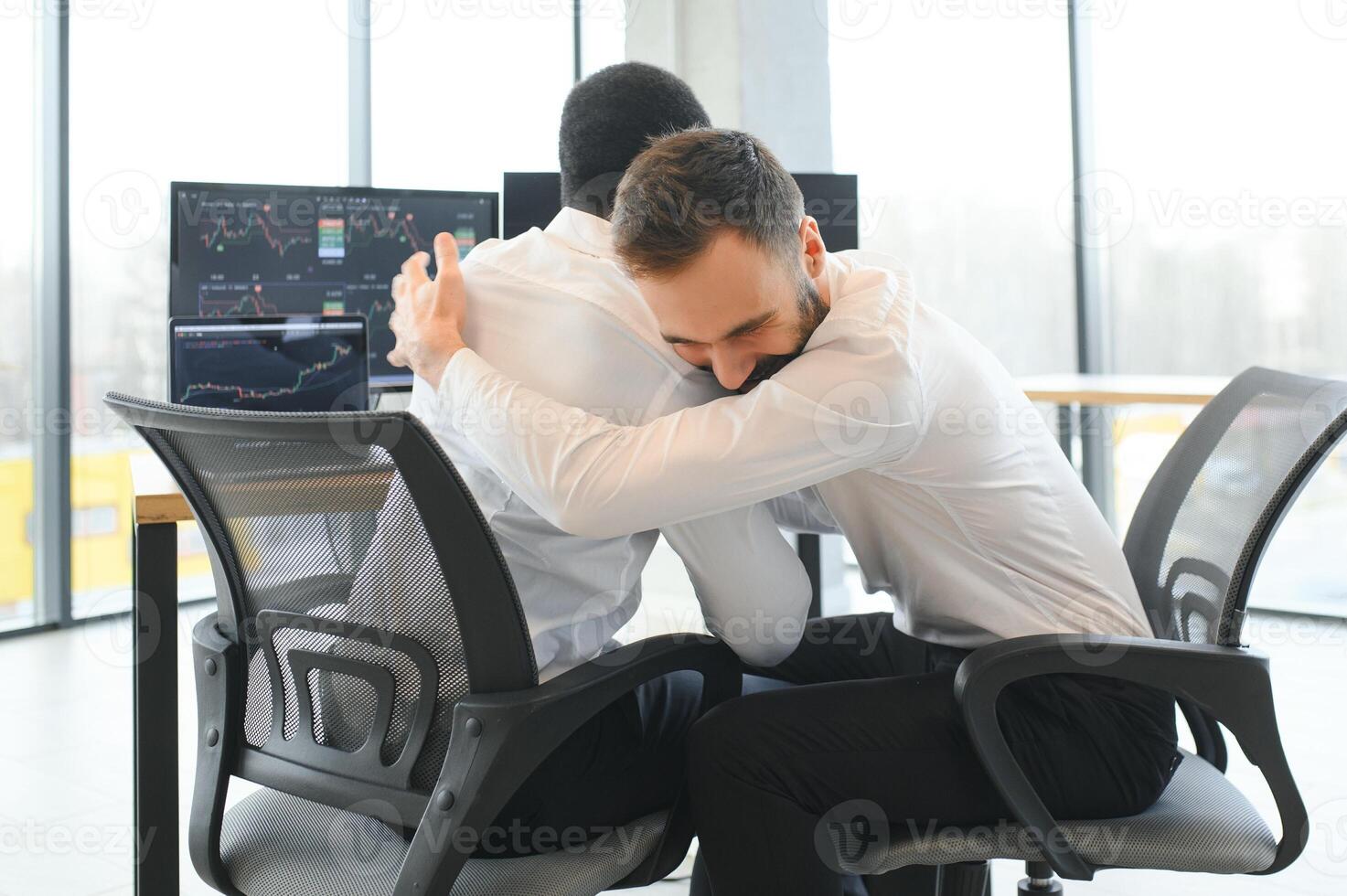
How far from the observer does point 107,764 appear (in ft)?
9.11

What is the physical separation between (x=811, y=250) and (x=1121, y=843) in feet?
2.14

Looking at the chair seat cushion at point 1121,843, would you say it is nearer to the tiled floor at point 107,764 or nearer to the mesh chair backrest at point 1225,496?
the mesh chair backrest at point 1225,496

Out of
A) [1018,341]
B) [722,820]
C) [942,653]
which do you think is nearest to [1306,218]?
[1018,341]

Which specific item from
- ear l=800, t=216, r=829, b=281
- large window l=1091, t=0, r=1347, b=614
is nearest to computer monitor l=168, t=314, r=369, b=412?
ear l=800, t=216, r=829, b=281

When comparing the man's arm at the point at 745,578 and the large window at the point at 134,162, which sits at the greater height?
the large window at the point at 134,162

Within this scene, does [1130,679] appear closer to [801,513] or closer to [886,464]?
[886,464]

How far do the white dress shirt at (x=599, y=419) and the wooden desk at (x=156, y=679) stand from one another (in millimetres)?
456

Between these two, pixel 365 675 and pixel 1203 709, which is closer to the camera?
pixel 365 675

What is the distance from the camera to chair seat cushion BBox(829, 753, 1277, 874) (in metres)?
1.12

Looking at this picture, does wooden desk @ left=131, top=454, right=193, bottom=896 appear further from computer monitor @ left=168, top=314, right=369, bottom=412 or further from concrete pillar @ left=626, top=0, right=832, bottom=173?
concrete pillar @ left=626, top=0, right=832, bottom=173

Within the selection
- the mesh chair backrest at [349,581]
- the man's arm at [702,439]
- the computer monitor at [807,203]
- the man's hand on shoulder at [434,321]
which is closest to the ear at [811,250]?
the man's arm at [702,439]

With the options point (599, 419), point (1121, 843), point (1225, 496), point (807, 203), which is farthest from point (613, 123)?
point (807, 203)

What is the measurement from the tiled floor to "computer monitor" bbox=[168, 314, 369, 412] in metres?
0.88

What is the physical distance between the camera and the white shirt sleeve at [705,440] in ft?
3.59
